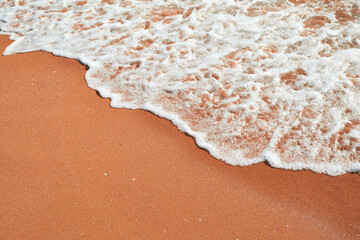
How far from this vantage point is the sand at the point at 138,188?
224 cm

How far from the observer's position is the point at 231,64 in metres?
3.83

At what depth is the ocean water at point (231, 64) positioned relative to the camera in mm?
2920

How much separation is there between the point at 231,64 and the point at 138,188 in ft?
6.87

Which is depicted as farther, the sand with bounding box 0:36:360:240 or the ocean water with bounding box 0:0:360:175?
the ocean water with bounding box 0:0:360:175

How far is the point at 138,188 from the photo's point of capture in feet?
8.18

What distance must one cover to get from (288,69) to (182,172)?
198cm

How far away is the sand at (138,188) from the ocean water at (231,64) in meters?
0.21

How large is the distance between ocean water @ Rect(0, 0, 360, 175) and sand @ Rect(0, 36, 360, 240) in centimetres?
21

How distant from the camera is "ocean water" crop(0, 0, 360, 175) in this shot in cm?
292

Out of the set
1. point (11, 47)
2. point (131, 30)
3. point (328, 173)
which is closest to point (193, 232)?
point (328, 173)

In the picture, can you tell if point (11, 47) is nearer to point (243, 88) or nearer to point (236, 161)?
point (243, 88)

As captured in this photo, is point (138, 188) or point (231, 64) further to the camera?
point (231, 64)

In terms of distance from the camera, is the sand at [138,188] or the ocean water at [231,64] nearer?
the sand at [138,188]

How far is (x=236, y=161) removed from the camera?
2732mm
